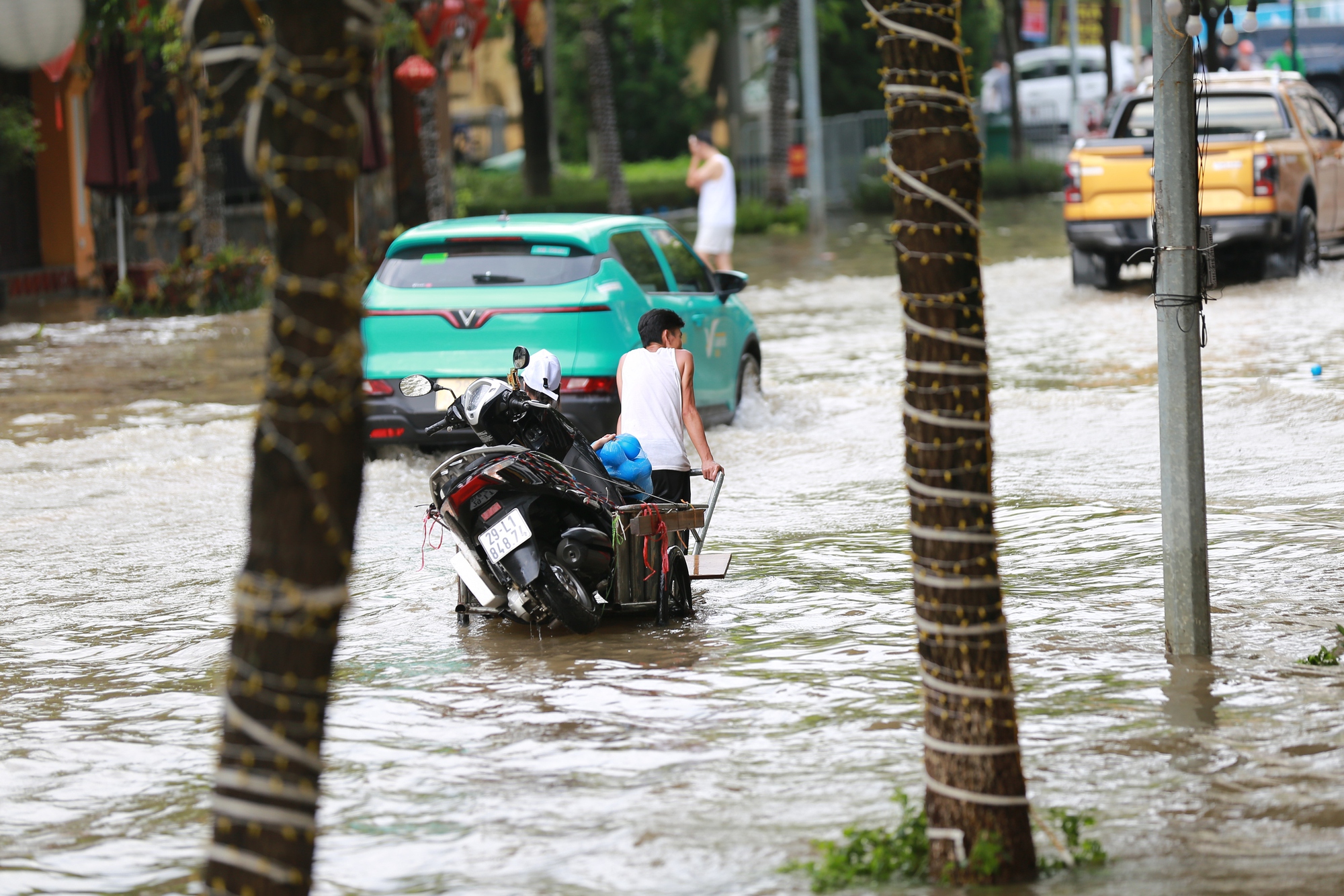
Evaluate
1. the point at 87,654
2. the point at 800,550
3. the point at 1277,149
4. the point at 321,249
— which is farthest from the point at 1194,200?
the point at 1277,149

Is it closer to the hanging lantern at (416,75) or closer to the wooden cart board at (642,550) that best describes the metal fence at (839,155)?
the hanging lantern at (416,75)

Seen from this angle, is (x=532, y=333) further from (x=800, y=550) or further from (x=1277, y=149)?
(x=1277, y=149)

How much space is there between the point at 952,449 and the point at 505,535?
10.3 ft

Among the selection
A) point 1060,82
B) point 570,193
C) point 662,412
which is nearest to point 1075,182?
point 662,412

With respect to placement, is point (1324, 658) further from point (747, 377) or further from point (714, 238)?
point (714, 238)

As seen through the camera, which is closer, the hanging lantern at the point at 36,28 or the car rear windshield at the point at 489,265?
the hanging lantern at the point at 36,28

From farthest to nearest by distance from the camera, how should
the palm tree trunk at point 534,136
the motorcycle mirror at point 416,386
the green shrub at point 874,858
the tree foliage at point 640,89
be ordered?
the tree foliage at point 640,89 < the palm tree trunk at point 534,136 < the motorcycle mirror at point 416,386 < the green shrub at point 874,858

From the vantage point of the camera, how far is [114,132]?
846 inches

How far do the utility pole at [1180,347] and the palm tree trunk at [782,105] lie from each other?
27735 mm

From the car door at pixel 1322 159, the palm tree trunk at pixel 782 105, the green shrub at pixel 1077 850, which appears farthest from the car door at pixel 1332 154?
the green shrub at pixel 1077 850

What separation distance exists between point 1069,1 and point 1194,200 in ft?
138

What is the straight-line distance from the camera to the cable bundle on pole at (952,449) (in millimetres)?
4551

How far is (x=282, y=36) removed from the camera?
11.8 ft

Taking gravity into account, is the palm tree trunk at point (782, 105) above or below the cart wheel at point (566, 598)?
above
